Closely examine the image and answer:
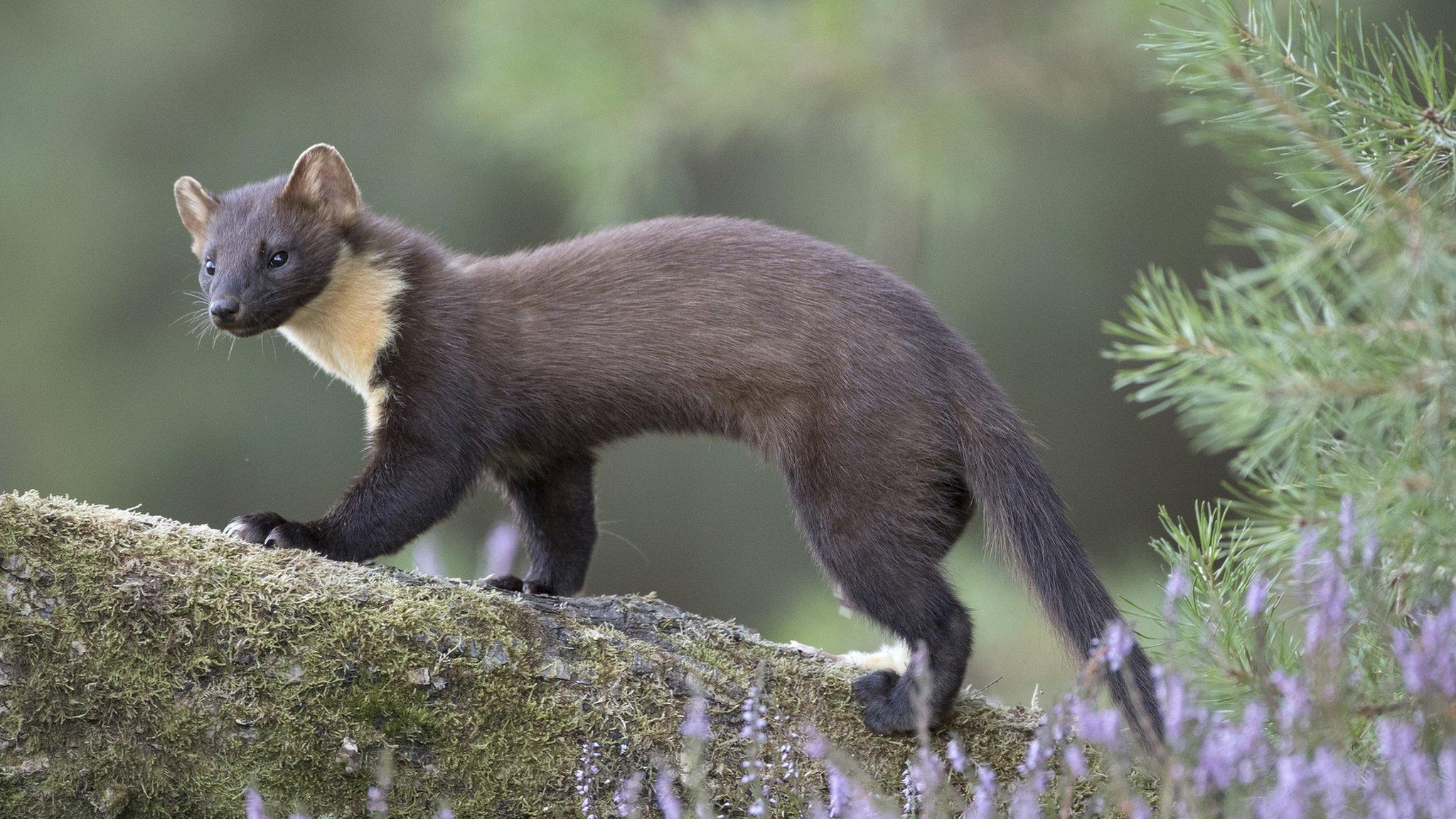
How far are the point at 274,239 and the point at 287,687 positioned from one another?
1805mm

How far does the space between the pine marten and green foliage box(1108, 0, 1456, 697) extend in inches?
40.2

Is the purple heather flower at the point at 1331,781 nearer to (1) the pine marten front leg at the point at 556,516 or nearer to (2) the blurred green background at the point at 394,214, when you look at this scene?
(1) the pine marten front leg at the point at 556,516

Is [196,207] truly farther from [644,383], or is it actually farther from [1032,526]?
[1032,526]

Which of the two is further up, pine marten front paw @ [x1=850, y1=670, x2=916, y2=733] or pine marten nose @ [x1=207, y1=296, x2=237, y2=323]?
pine marten nose @ [x1=207, y1=296, x2=237, y2=323]

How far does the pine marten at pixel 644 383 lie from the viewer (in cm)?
338

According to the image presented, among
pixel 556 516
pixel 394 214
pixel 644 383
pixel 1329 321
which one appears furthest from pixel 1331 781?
pixel 394 214

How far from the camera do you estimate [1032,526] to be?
3.35 m

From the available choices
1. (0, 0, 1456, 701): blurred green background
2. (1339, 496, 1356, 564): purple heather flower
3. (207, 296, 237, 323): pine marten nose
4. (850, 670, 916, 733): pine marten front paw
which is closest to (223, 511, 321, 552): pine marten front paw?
(207, 296, 237, 323): pine marten nose

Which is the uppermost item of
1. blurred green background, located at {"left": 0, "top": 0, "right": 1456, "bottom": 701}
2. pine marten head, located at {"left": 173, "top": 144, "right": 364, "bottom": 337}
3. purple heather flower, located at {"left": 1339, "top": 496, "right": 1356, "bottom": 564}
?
blurred green background, located at {"left": 0, "top": 0, "right": 1456, "bottom": 701}

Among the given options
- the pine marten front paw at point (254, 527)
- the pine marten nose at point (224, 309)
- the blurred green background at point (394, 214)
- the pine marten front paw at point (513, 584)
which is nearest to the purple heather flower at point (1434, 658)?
the pine marten front paw at point (513, 584)

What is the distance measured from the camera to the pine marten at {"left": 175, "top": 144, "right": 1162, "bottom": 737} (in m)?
3.38

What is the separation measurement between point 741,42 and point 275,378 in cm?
527

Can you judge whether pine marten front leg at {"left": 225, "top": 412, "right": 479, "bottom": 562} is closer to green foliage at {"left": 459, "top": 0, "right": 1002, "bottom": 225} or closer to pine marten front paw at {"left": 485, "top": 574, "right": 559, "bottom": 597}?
pine marten front paw at {"left": 485, "top": 574, "right": 559, "bottom": 597}

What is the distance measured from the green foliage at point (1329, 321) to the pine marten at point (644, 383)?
102cm
